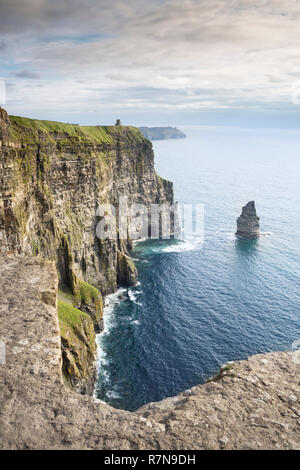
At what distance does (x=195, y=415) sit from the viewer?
Answer: 1053cm

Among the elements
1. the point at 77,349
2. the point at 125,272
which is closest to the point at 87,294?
the point at 77,349

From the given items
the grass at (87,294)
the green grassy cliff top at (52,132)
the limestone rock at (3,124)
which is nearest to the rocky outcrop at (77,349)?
the grass at (87,294)

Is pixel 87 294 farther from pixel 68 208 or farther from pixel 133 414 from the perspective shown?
pixel 133 414

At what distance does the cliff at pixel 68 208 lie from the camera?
40031 mm

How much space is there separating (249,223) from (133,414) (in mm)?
104578

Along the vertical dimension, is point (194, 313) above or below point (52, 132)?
below

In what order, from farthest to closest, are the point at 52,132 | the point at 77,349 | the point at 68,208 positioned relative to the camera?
the point at 68,208, the point at 52,132, the point at 77,349

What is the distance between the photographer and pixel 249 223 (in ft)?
356

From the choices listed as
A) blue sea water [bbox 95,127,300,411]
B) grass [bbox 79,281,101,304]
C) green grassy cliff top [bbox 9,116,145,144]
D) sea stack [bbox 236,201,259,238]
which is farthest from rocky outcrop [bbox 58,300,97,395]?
sea stack [bbox 236,201,259,238]

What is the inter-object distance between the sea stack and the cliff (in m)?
45.8

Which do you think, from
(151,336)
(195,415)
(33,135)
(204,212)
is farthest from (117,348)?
(204,212)

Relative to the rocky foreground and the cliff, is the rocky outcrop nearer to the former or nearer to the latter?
the cliff

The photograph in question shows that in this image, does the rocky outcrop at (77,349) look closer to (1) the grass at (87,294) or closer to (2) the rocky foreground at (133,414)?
(1) the grass at (87,294)

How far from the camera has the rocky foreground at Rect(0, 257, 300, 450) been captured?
9.36 m
